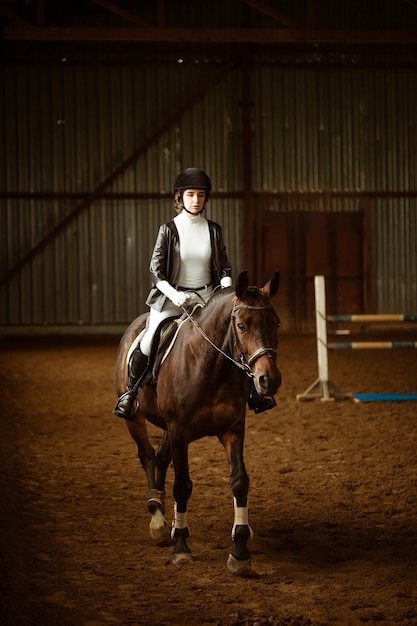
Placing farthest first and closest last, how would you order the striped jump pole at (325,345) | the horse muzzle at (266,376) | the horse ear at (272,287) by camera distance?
the striped jump pole at (325,345)
the horse ear at (272,287)
the horse muzzle at (266,376)

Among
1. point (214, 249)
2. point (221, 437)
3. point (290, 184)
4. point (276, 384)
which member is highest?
point (290, 184)

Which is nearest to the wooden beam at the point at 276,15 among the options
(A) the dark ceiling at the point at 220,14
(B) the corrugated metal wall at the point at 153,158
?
(A) the dark ceiling at the point at 220,14

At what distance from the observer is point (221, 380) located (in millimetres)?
4898

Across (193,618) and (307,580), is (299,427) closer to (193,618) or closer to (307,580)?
(307,580)

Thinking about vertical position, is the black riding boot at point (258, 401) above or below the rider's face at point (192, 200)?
below

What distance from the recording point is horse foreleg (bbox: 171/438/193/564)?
16.4 feet

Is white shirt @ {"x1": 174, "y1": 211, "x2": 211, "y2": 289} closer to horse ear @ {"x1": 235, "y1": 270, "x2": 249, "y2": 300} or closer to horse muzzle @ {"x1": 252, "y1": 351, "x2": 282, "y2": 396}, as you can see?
horse ear @ {"x1": 235, "y1": 270, "x2": 249, "y2": 300}

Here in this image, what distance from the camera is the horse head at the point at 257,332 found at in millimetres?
4426

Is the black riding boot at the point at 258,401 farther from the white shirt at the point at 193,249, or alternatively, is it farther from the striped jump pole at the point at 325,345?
the striped jump pole at the point at 325,345

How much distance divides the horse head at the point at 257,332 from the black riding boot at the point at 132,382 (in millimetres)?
1077

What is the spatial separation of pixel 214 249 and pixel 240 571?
6.21ft

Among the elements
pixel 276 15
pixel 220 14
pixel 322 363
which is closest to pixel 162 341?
pixel 322 363

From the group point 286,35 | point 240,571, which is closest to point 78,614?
point 240,571

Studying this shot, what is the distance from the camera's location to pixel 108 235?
2020 cm
